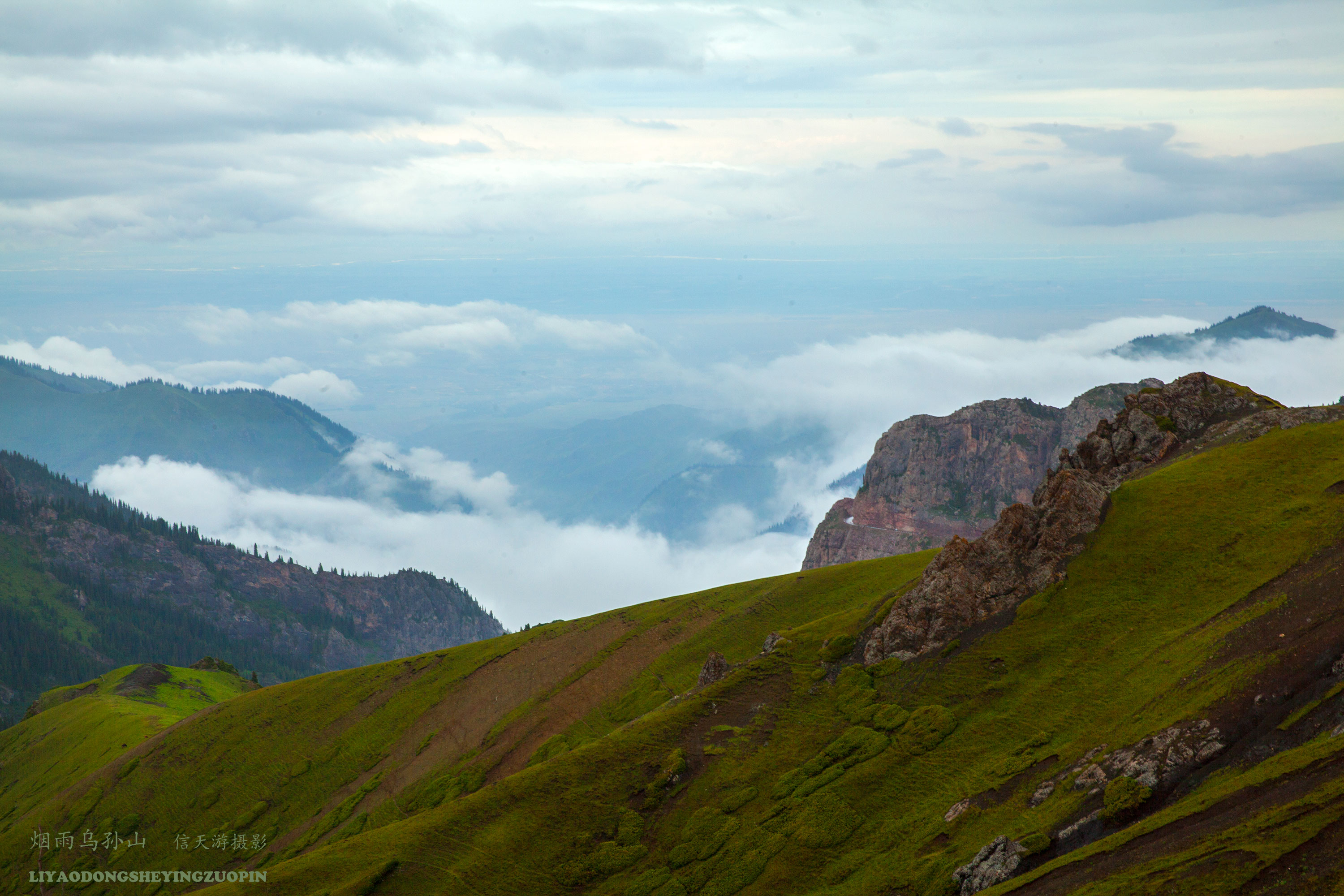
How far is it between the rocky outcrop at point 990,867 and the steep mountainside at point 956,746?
0.16 meters

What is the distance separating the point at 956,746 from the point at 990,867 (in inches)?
709

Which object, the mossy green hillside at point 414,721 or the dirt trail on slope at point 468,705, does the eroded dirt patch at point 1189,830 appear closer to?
the mossy green hillside at point 414,721

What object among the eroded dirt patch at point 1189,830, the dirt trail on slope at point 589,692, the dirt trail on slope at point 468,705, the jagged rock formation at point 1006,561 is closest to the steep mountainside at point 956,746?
the eroded dirt patch at point 1189,830

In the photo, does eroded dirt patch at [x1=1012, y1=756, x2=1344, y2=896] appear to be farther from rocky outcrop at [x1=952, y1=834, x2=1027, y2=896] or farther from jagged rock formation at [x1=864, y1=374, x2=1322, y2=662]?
jagged rock formation at [x1=864, y1=374, x2=1322, y2=662]

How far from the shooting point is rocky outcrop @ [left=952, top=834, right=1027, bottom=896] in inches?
1932

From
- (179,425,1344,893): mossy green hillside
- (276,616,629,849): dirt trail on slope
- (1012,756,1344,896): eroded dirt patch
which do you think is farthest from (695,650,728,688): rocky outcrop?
(1012,756,1344,896): eroded dirt patch

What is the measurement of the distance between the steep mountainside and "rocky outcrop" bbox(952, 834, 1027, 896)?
0.16 meters

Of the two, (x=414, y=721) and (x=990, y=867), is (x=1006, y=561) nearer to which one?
(x=990, y=867)

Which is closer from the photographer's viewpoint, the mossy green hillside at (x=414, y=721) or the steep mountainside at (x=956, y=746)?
the steep mountainside at (x=956, y=746)

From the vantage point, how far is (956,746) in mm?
67562

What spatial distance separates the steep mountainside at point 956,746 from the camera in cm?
4800

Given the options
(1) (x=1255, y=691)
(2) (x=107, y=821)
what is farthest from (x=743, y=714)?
(2) (x=107, y=821)

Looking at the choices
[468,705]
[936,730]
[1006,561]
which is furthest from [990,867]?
→ [468,705]

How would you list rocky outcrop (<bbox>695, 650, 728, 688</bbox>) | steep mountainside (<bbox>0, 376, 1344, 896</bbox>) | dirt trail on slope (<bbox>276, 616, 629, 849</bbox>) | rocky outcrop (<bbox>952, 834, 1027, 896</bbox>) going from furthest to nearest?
dirt trail on slope (<bbox>276, 616, 629, 849</bbox>) → rocky outcrop (<bbox>695, 650, 728, 688</bbox>) → rocky outcrop (<bbox>952, 834, 1027, 896</bbox>) → steep mountainside (<bbox>0, 376, 1344, 896</bbox>)
